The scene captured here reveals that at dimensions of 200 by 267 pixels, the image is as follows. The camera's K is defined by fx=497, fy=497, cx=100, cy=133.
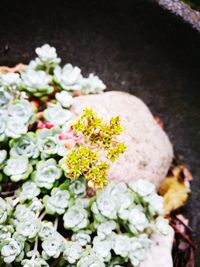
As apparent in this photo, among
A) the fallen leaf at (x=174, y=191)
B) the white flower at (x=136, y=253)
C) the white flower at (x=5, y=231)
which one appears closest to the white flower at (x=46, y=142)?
the white flower at (x=5, y=231)

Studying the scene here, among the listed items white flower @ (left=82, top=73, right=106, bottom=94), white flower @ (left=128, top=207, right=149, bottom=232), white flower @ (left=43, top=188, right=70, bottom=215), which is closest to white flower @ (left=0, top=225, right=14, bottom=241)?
white flower @ (left=43, top=188, right=70, bottom=215)

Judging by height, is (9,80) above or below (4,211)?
above

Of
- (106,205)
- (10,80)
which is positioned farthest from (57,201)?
(10,80)

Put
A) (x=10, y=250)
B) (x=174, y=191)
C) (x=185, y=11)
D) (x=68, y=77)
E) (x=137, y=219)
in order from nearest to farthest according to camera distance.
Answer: (x=10, y=250) → (x=137, y=219) → (x=185, y=11) → (x=68, y=77) → (x=174, y=191)

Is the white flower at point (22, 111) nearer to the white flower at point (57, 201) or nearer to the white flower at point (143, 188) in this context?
the white flower at point (57, 201)

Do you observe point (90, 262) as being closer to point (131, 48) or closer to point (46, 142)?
point (46, 142)

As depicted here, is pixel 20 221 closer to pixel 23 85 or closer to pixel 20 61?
pixel 23 85

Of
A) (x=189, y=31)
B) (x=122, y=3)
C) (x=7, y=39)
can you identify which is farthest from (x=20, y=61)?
(x=189, y=31)

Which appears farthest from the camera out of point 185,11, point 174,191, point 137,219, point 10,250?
point 174,191
